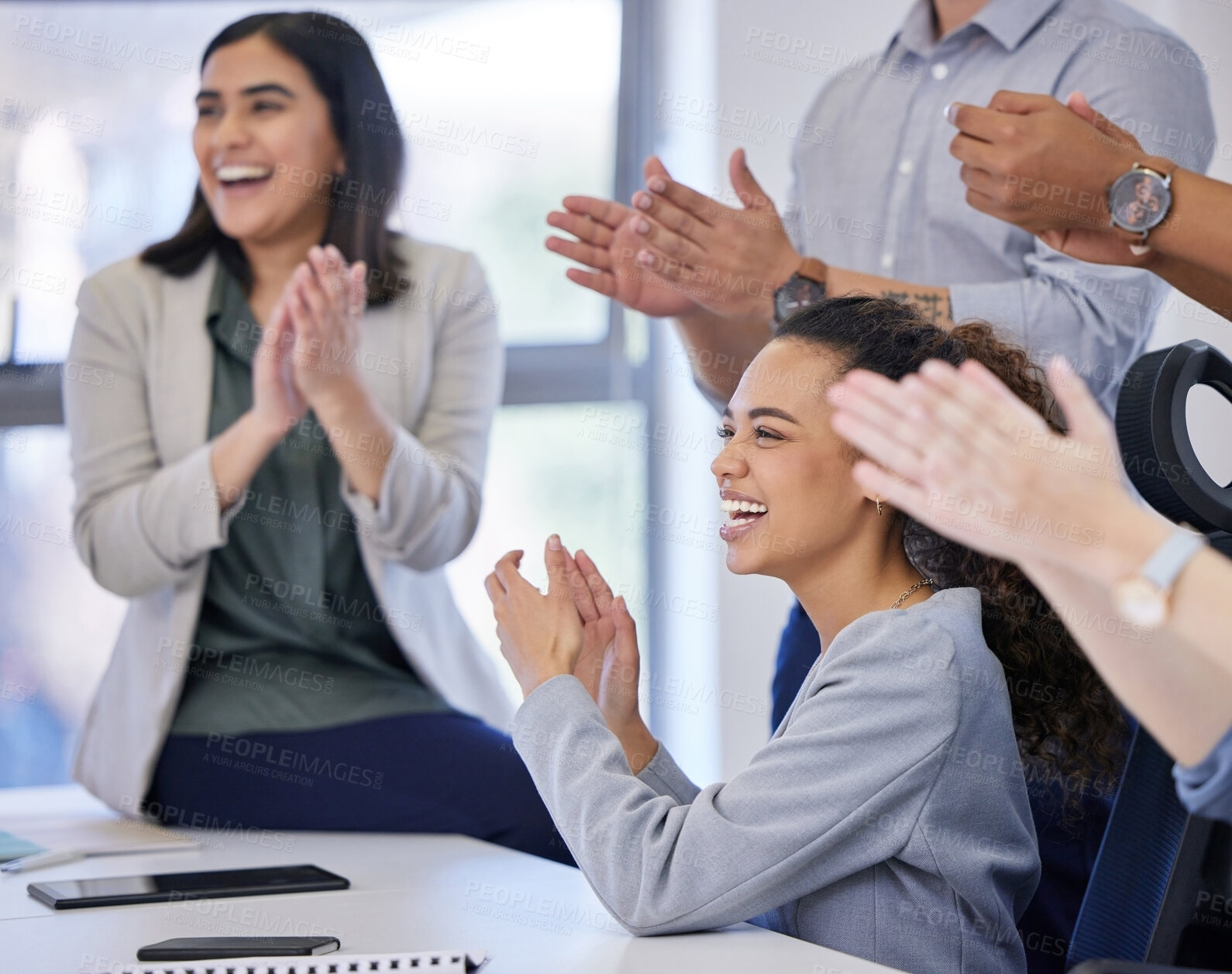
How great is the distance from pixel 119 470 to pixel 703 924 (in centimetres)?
142

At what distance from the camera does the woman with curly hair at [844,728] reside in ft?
3.45

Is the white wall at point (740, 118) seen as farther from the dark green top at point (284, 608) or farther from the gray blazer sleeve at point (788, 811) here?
the gray blazer sleeve at point (788, 811)

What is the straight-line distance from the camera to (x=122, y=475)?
6.86ft

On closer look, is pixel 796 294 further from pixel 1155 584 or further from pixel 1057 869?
pixel 1155 584

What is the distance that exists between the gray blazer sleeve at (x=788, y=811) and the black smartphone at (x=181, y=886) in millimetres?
388

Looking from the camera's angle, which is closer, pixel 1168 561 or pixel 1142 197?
pixel 1168 561

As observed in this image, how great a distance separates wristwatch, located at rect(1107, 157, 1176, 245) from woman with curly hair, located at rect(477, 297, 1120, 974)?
0.78ft

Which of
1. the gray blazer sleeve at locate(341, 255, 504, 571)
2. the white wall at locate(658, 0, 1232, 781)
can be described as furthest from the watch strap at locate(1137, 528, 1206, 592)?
the white wall at locate(658, 0, 1232, 781)

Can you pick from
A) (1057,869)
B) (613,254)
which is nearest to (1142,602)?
(1057,869)

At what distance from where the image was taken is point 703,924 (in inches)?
42.1

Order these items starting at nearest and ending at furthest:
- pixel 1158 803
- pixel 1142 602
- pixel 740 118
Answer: pixel 1142 602 → pixel 1158 803 → pixel 740 118

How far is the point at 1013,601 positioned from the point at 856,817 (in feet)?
1.31

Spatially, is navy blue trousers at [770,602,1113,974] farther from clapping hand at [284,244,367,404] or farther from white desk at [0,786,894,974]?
clapping hand at [284,244,367,404]

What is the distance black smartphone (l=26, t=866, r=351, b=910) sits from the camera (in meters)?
1.26
